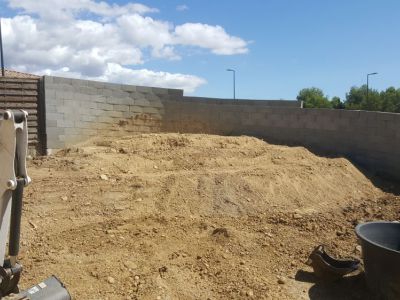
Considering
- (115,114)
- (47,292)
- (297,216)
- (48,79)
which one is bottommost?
(297,216)

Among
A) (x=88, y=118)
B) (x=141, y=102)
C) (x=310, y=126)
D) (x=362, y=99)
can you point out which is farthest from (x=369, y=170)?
(x=362, y=99)

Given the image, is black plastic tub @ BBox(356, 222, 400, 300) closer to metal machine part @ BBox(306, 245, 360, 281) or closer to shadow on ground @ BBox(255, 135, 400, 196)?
metal machine part @ BBox(306, 245, 360, 281)

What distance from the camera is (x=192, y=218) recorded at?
561 cm

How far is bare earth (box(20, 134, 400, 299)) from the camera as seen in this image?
4.02 meters

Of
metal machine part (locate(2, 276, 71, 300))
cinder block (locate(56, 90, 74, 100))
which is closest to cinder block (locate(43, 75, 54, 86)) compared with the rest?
cinder block (locate(56, 90, 74, 100))

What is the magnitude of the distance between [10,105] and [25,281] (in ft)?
18.3

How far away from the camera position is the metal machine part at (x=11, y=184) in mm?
2076

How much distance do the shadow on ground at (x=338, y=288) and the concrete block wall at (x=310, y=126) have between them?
443cm

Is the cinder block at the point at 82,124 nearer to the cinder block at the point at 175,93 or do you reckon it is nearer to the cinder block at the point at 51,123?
the cinder block at the point at 51,123

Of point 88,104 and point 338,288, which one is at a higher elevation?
point 88,104

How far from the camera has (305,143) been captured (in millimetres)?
9477

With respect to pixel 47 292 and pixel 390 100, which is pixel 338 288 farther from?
pixel 390 100

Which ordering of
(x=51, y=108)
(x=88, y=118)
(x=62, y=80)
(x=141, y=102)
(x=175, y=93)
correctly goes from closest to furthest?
(x=51, y=108), (x=62, y=80), (x=88, y=118), (x=141, y=102), (x=175, y=93)

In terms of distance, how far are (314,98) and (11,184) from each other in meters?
57.2
